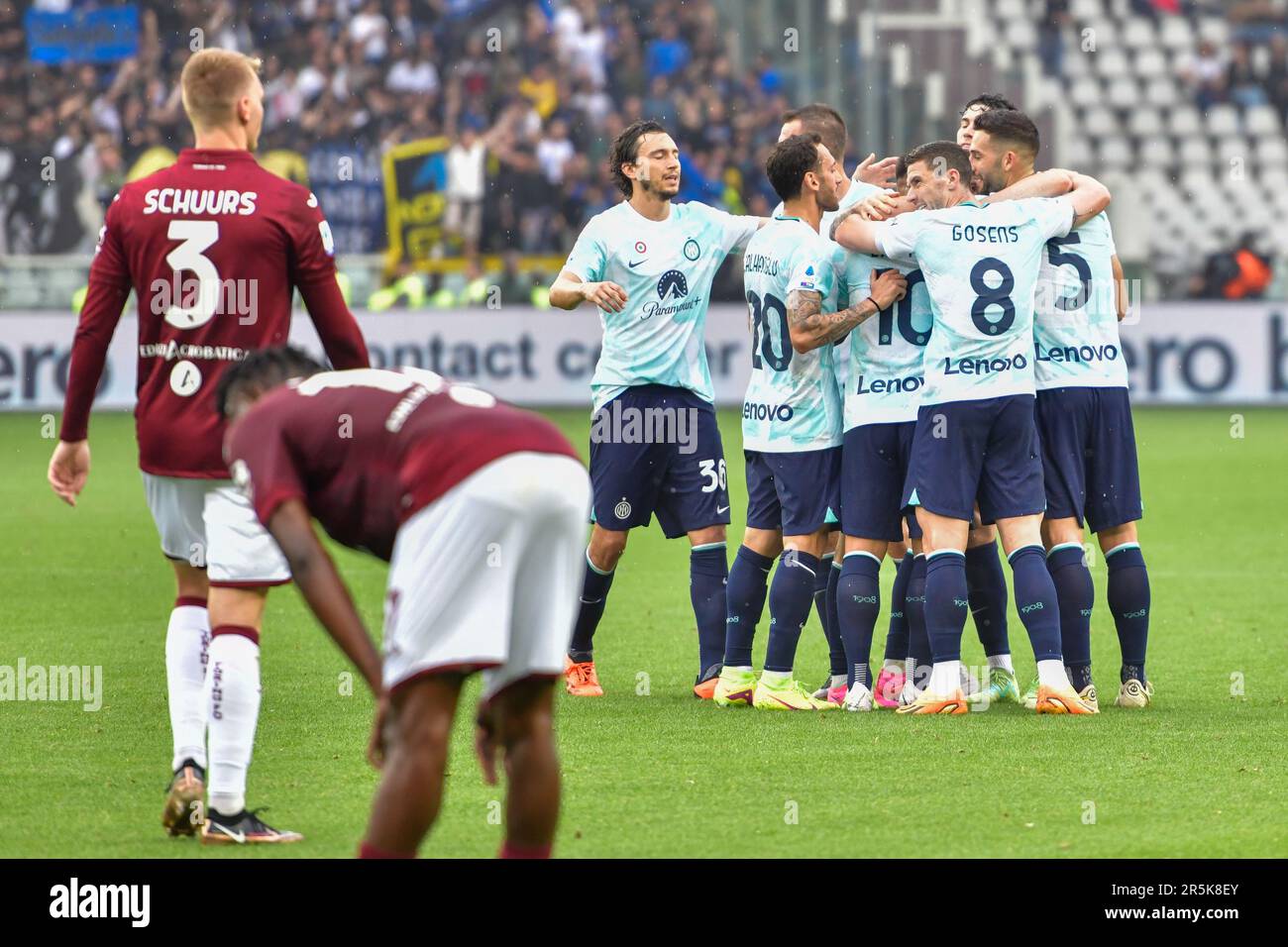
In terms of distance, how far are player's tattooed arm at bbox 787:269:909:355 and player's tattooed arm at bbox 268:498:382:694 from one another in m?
3.82

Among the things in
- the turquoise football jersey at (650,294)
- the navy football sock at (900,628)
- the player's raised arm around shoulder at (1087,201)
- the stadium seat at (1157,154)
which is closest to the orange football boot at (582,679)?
the turquoise football jersey at (650,294)

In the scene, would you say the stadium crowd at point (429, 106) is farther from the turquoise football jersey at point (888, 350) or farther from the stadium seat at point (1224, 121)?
the turquoise football jersey at point (888, 350)

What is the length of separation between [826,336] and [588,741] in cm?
181

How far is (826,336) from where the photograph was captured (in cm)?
766

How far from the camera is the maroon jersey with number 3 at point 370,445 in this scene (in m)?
4.14

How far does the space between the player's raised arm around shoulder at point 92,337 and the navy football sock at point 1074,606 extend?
3754 mm

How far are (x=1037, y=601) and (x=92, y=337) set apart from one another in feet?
11.8

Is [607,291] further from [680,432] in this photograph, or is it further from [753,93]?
[753,93]

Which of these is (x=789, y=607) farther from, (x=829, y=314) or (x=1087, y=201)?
(x=1087, y=201)

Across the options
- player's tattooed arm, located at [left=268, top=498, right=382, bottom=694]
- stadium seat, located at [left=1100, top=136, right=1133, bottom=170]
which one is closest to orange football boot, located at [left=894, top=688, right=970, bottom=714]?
player's tattooed arm, located at [left=268, top=498, right=382, bottom=694]
